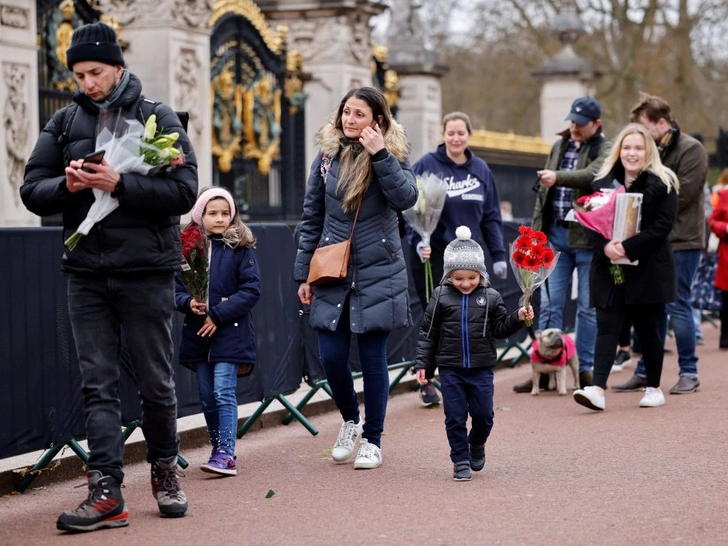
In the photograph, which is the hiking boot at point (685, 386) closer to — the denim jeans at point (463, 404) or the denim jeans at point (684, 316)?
the denim jeans at point (684, 316)

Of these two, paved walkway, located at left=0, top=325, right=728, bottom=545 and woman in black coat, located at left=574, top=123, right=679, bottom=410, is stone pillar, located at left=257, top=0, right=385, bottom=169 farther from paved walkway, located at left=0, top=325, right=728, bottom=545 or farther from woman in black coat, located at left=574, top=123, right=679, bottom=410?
paved walkway, located at left=0, top=325, right=728, bottom=545

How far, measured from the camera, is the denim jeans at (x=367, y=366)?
7.77 m

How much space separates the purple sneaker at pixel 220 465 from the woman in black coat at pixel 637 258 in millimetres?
2741

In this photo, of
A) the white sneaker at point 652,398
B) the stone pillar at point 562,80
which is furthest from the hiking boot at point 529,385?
the stone pillar at point 562,80

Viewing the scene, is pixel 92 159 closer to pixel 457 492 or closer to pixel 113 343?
pixel 113 343

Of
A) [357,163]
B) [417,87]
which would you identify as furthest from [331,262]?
[417,87]

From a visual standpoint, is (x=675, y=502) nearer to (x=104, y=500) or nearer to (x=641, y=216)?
(x=104, y=500)

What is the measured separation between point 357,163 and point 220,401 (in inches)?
53.6

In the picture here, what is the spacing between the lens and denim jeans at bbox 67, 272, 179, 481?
6309 millimetres

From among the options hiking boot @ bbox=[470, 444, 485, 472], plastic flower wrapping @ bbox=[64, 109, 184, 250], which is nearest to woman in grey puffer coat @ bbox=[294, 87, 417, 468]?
hiking boot @ bbox=[470, 444, 485, 472]

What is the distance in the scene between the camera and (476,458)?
7.53 metres

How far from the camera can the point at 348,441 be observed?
26.2 feet

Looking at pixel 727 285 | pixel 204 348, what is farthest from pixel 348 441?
pixel 727 285

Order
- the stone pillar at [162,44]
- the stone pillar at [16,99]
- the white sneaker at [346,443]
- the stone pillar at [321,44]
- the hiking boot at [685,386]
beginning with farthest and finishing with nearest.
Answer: the stone pillar at [321,44] < the stone pillar at [162,44] < the stone pillar at [16,99] < the hiking boot at [685,386] < the white sneaker at [346,443]
